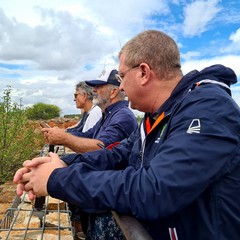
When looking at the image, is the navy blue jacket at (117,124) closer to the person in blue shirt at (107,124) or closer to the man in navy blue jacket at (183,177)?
the person in blue shirt at (107,124)

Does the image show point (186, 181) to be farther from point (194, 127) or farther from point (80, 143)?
point (80, 143)

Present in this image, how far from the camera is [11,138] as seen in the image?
22.6ft

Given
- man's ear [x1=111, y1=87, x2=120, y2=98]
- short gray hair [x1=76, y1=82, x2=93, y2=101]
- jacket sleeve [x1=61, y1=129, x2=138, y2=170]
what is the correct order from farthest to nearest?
short gray hair [x1=76, y1=82, x2=93, y2=101] < man's ear [x1=111, y1=87, x2=120, y2=98] < jacket sleeve [x1=61, y1=129, x2=138, y2=170]

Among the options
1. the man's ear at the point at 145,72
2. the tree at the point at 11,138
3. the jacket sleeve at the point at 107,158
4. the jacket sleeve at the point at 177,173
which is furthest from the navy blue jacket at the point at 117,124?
the tree at the point at 11,138

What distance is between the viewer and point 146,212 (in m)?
1.27

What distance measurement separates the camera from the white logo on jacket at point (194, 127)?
4.24 feet

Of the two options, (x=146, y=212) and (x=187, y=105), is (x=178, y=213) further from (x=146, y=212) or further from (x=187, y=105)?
(x=187, y=105)

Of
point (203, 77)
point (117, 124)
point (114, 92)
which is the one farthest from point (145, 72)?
point (114, 92)

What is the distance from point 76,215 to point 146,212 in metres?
1.82

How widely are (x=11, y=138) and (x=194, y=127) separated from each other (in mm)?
6129

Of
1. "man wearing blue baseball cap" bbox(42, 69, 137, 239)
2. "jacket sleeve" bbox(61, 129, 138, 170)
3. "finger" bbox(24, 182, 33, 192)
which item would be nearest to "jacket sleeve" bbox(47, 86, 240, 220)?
"finger" bbox(24, 182, 33, 192)

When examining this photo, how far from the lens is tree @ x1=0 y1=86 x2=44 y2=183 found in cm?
674

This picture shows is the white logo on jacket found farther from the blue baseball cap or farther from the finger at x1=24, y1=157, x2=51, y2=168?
the blue baseball cap

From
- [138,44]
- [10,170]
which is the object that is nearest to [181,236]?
[138,44]
